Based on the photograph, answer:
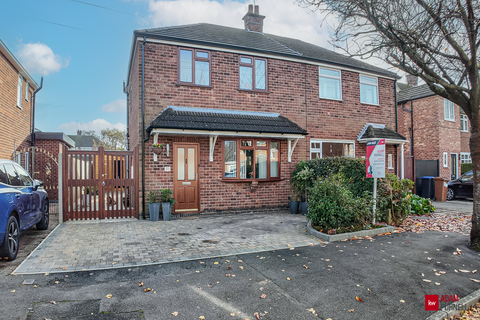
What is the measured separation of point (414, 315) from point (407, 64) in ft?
18.0

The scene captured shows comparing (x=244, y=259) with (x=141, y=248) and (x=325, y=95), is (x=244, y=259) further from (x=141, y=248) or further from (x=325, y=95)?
(x=325, y=95)

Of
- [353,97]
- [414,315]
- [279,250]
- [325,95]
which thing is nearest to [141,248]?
[279,250]

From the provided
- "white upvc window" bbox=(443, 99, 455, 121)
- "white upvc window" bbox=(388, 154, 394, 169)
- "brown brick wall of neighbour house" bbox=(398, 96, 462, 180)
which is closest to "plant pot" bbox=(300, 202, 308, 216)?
"white upvc window" bbox=(388, 154, 394, 169)

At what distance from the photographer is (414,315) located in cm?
323

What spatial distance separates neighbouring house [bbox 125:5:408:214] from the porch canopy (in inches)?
1.4

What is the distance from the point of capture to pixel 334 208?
21.7ft

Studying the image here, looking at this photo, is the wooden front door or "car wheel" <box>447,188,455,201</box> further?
"car wheel" <box>447,188,455,201</box>

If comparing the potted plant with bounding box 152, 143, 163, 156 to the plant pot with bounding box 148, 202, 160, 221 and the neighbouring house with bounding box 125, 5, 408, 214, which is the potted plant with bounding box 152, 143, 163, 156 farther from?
the plant pot with bounding box 148, 202, 160, 221

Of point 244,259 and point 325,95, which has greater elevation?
point 325,95

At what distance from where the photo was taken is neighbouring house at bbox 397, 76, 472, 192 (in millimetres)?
17875

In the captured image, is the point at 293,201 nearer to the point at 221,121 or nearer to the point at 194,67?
the point at 221,121

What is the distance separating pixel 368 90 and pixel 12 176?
1340 cm

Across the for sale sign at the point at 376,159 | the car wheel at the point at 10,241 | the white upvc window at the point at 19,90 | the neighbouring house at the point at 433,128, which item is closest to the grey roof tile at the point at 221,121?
the for sale sign at the point at 376,159

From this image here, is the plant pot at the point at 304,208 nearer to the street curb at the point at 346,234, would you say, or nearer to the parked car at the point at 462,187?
the street curb at the point at 346,234
